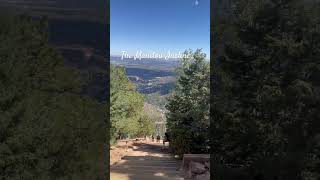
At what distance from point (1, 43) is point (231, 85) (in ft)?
23.5

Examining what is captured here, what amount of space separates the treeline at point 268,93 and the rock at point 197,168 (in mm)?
3467

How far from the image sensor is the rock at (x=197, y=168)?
64.7 ft

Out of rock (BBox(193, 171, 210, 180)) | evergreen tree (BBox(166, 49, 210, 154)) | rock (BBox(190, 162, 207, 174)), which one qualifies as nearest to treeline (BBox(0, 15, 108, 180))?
rock (BBox(193, 171, 210, 180))

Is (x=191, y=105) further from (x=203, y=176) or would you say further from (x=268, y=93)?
(x=268, y=93)

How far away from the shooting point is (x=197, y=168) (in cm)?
1994

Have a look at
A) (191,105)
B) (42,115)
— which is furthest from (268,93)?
(191,105)

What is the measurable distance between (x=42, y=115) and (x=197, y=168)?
31.8 ft

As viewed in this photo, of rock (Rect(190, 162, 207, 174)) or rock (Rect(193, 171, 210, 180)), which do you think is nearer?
rock (Rect(193, 171, 210, 180))

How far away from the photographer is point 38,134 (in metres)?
11.0

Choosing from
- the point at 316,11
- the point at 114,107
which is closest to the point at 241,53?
the point at 316,11

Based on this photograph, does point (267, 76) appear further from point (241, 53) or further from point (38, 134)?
point (38, 134)

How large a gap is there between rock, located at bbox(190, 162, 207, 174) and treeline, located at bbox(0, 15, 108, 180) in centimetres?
683

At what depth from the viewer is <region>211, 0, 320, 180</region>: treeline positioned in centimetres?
1491

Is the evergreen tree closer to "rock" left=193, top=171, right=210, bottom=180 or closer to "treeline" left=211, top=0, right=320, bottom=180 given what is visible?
"rock" left=193, top=171, right=210, bottom=180
